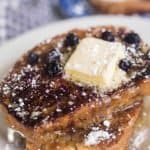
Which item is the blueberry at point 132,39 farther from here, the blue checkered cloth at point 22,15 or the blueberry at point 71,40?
the blue checkered cloth at point 22,15

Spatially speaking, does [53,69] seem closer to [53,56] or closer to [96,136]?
[53,56]

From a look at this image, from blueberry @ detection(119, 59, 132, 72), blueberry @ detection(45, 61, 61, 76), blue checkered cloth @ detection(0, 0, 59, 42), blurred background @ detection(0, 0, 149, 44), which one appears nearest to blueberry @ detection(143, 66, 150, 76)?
blueberry @ detection(119, 59, 132, 72)

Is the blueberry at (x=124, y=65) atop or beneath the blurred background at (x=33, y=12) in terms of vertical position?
beneath

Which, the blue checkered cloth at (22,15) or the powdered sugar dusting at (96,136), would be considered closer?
the powdered sugar dusting at (96,136)

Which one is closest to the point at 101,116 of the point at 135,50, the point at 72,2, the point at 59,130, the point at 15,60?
the point at 59,130

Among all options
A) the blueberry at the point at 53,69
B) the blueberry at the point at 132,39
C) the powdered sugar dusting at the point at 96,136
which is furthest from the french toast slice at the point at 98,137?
the blueberry at the point at 132,39

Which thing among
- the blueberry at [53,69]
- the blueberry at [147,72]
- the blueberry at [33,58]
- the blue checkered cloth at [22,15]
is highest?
the blue checkered cloth at [22,15]

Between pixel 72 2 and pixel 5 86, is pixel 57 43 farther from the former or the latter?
pixel 72 2

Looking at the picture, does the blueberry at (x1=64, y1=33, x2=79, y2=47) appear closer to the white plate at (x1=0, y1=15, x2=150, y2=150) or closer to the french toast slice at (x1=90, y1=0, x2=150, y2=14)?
the white plate at (x1=0, y1=15, x2=150, y2=150)
